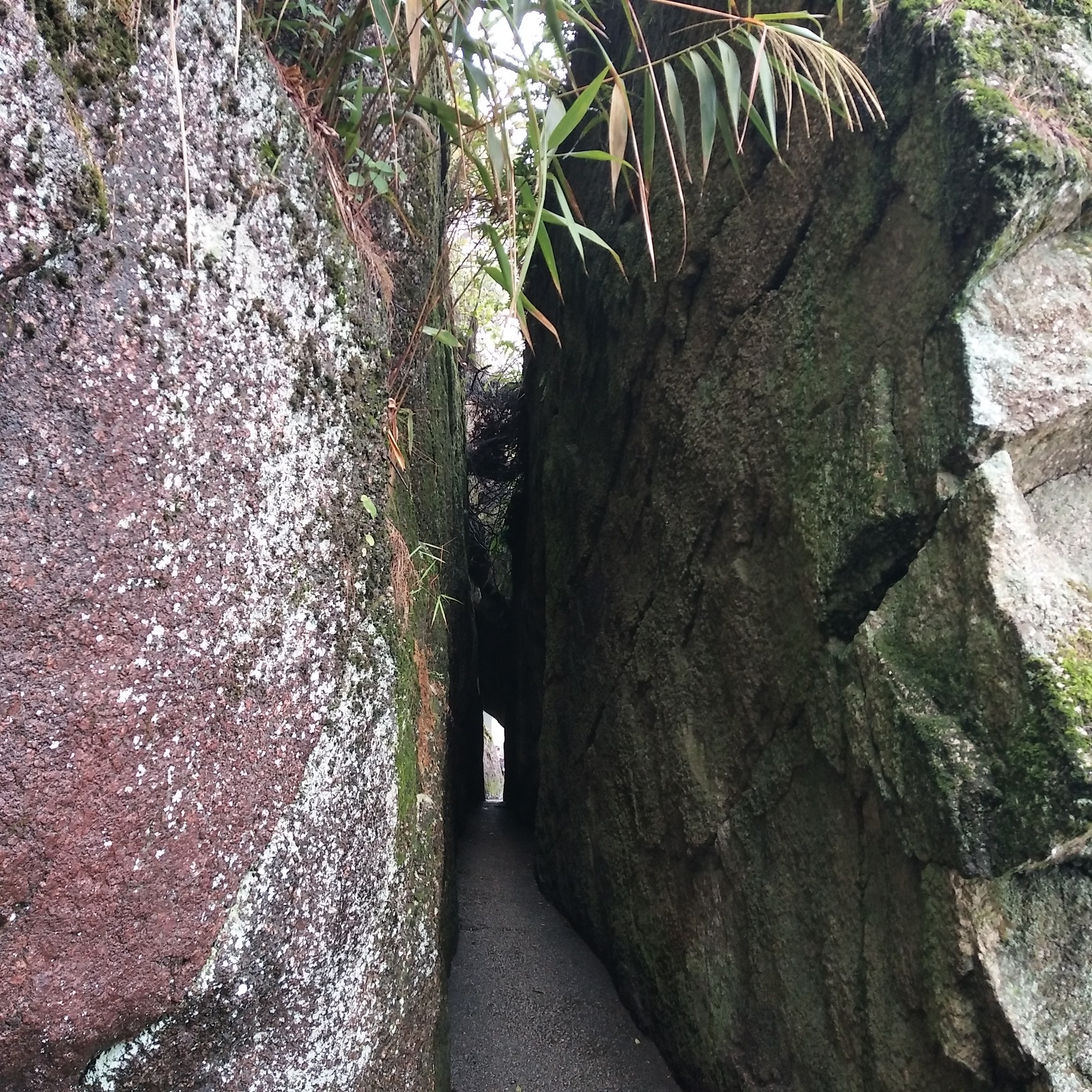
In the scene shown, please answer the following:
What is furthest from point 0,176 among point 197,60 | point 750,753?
point 750,753

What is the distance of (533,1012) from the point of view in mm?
2984

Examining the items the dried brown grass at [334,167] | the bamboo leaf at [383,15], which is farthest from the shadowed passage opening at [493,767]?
the bamboo leaf at [383,15]

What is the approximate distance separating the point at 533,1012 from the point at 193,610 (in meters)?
2.45

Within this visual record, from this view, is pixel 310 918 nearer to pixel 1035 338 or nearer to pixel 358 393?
pixel 358 393

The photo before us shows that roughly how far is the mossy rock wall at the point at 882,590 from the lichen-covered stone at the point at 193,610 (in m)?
1.06

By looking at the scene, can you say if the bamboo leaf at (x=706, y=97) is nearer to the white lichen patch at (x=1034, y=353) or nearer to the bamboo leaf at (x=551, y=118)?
the bamboo leaf at (x=551, y=118)

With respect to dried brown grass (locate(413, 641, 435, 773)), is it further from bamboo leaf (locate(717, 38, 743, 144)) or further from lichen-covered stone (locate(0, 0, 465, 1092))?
bamboo leaf (locate(717, 38, 743, 144))

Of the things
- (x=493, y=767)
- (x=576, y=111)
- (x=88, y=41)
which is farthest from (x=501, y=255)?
(x=493, y=767)

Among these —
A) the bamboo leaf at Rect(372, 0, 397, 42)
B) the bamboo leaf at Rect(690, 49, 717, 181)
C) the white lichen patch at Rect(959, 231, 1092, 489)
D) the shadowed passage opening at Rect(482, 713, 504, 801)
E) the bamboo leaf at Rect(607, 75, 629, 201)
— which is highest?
the bamboo leaf at Rect(372, 0, 397, 42)

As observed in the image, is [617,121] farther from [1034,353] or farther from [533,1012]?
[533,1012]

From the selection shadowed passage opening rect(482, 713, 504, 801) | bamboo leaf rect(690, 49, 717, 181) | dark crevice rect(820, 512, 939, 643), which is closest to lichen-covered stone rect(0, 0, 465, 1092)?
bamboo leaf rect(690, 49, 717, 181)

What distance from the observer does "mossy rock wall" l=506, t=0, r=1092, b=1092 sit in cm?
147

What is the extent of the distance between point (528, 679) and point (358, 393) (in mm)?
3396

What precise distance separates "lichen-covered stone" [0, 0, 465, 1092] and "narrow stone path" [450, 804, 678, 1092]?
932 mm
